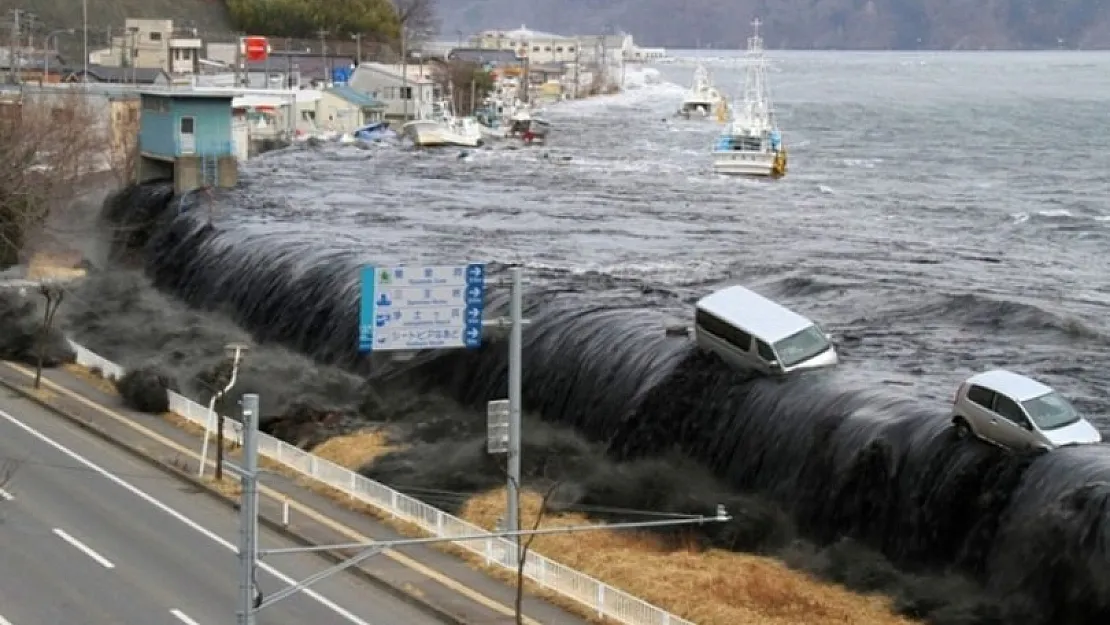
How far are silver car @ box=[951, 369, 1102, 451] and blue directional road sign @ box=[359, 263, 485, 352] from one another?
7.81 meters

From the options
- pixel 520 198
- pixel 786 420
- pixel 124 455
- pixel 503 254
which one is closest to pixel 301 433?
pixel 124 455

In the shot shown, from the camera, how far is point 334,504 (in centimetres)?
2808

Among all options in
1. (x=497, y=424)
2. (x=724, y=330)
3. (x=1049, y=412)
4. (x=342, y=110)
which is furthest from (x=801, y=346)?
(x=342, y=110)

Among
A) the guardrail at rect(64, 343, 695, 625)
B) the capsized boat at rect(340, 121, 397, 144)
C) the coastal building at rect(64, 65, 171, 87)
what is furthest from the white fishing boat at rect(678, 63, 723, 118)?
→ the guardrail at rect(64, 343, 695, 625)

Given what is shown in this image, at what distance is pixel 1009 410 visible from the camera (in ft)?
82.1

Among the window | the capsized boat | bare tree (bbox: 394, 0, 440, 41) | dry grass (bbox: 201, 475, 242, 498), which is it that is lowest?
dry grass (bbox: 201, 475, 242, 498)

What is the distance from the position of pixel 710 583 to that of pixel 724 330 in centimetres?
887

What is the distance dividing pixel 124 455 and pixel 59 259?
25.0 metres

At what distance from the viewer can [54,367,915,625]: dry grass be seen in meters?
22.7

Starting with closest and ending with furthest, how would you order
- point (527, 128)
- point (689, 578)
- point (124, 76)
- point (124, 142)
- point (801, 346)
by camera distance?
point (689, 578) < point (801, 346) < point (124, 142) < point (124, 76) < point (527, 128)

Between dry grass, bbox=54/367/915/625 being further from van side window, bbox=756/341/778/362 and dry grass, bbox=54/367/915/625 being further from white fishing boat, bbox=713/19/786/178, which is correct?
white fishing boat, bbox=713/19/786/178

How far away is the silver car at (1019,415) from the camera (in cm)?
2481

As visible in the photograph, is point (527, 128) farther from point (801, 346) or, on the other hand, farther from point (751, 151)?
point (801, 346)

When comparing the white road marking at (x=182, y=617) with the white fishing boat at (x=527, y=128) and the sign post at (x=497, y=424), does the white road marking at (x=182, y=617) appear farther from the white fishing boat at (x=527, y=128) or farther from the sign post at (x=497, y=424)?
the white fishing boat at (x=527, y=128)
